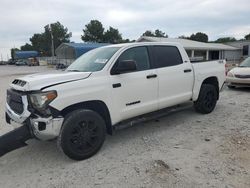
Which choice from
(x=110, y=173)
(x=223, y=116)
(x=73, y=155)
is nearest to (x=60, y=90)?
(x=73, y=155)

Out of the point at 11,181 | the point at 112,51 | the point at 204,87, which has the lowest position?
the point at 11,181

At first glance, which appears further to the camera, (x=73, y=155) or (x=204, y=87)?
(x=204, y=87)

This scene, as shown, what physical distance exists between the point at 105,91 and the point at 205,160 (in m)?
1.94

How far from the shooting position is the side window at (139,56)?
4.83 meters

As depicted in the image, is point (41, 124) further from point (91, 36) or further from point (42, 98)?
point (91, 36)

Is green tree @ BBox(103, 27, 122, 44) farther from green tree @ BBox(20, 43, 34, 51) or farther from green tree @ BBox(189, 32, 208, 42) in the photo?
green tree @ BBox(20, 43, 34, 51)

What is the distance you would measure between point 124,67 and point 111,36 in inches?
3148

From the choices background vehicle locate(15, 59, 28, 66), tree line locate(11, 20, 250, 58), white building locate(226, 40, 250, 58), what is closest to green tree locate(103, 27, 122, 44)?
tree line locate(11, 20, 250, 58)

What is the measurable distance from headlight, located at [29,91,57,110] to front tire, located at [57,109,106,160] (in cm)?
39

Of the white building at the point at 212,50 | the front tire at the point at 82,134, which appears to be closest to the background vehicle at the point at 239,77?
the front tire at the point at 82,134

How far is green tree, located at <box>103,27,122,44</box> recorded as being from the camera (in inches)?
3231

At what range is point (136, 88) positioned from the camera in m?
4.71

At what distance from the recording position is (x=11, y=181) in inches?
141

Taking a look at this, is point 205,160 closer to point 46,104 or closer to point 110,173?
point 110,173
